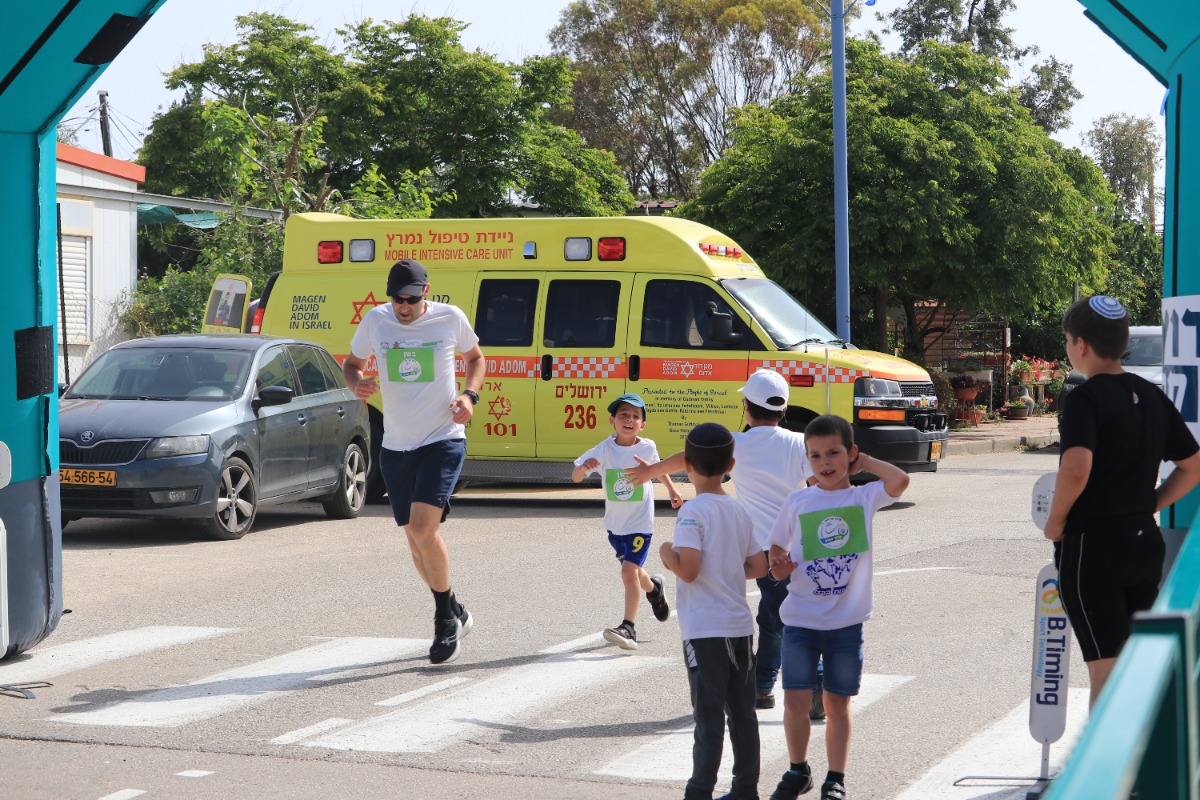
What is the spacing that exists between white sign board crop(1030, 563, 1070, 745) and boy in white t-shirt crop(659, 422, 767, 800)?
1039 mm

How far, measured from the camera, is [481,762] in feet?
18.2

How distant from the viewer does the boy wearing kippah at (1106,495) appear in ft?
14.9

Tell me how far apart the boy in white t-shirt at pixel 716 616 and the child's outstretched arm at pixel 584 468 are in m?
2.57

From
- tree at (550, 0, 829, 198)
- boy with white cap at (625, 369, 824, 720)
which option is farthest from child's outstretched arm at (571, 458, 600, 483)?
tree at (550, 0, 829, 198)

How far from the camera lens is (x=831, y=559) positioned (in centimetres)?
489

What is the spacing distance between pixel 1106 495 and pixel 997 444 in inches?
795

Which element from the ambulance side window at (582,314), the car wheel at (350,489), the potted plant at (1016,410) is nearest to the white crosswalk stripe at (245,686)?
the car wheel at (350,489)

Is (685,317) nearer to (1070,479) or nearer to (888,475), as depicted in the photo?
(888,475)

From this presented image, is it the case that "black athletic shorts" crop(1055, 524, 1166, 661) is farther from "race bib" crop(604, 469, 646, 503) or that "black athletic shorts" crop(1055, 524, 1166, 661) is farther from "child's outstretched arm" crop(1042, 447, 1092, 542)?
"race bib" crop(604, 469, 646, 503)

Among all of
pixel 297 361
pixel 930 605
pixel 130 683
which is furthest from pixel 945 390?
pixel 130 683

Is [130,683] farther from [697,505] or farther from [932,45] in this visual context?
[932,45]

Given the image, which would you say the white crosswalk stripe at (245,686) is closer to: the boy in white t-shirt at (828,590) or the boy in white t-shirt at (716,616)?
the boy in white t-shirt at (716,616)

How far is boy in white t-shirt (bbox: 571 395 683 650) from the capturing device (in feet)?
24.7

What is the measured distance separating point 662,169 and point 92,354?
78.7 feet
